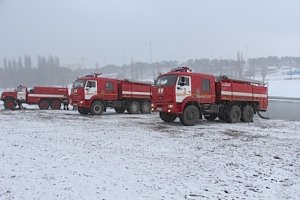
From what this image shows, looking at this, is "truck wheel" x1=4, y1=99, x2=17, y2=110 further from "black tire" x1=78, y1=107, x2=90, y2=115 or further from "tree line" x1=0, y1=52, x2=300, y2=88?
"tree line" x1=0, y1=52, x2=300, y2=88

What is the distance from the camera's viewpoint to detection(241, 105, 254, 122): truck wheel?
2112cm

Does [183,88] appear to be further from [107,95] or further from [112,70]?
[112,70]

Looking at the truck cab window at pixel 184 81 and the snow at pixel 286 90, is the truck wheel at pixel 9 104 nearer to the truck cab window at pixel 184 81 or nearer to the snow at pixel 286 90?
the truck cab window at pixel 184 81

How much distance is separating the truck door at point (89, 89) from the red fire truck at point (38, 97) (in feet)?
30.1

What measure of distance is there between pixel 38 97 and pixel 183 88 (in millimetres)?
19247

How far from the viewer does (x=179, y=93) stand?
1802 cm

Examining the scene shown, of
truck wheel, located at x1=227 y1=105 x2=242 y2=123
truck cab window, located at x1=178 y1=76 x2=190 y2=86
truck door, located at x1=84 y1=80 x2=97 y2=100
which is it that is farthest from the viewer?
truck door, located at x1=84 y1=80 x2=97 y2=100

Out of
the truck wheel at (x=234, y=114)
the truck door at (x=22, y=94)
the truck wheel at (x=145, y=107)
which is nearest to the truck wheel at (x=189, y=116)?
the truck wheel at (x=234, y=114)

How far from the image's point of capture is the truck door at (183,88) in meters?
18.0

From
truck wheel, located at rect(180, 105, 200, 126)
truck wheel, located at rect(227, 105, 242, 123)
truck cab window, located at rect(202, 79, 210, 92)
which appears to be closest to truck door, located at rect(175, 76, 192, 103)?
truck wheel, located at rect(180, 105, 200, 126)

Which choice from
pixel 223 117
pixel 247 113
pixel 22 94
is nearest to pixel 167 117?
pixel 223 117

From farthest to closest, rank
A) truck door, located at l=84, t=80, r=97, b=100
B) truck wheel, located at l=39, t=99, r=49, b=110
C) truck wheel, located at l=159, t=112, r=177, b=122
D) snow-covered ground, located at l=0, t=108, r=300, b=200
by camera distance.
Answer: truck wheel, located at l=39, t=99, r=49, b=110 < truck door, located at l=84, t=80, r=97, b=100 < truck wheel, located at l=159, t=112, r=177, b=122 < snow-covered ground, located at l=0, t=108, r=300, b=200

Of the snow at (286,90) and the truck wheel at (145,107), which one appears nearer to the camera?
the truck wheel at (145,107)

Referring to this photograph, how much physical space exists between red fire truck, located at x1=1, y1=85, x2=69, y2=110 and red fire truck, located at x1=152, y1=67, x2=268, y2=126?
16.3 meters
